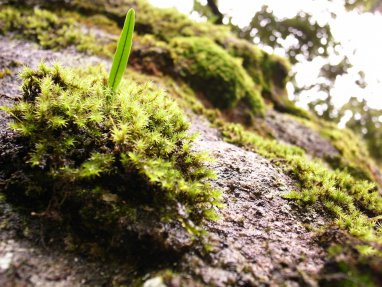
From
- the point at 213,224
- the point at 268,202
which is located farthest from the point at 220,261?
the point at 268,202

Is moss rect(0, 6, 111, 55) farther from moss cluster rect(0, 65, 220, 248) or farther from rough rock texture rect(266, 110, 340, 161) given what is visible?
rough rock texture rect(266, 110, 340, 161)

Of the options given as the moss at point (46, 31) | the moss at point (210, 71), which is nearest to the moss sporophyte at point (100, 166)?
the moss at point (46, 31)

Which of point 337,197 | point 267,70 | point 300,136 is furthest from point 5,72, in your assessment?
point 267,70

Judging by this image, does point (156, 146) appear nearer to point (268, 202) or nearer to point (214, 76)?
point (268, 202)

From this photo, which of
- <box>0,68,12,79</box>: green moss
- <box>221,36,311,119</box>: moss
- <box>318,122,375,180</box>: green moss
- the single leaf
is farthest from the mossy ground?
<box>221,36,311,119</box>: moss

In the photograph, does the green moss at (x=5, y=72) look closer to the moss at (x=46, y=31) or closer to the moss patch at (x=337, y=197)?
the moss at (x=46, y=31)

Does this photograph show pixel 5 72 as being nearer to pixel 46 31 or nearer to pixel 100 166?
pixel 46 31
